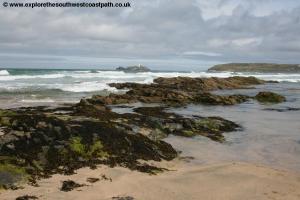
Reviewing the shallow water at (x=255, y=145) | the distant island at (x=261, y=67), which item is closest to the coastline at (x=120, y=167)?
the shallow water at (x=255, y=145)

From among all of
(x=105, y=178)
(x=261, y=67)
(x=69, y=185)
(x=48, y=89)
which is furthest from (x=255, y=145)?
(x=261, y=67)

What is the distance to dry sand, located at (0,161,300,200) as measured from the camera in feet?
25.1

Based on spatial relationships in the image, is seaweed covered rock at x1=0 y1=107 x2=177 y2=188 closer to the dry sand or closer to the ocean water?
the dry sand

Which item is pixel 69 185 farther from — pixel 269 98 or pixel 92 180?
pixel 269 98

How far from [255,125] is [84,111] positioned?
6.93 m

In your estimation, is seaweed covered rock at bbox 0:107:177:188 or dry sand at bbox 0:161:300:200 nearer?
dry sand at bbox 0:161:300:200

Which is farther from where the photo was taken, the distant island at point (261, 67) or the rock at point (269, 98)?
the distant island at point (261, 67)

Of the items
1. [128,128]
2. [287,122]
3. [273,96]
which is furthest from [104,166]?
[273,96]

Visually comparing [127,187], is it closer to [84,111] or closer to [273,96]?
[84,111]

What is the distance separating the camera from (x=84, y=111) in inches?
625

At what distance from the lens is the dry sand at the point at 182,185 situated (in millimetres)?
7645

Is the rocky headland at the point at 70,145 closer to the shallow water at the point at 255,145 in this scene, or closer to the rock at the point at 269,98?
the shallow water at the point at 255,145

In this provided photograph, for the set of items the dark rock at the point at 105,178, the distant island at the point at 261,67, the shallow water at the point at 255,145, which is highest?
the distant island at the point at 261,67

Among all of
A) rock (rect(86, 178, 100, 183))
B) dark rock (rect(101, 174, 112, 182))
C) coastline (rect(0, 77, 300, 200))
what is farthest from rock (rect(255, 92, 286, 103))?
rock (rect(86, 178, 100, 183))
